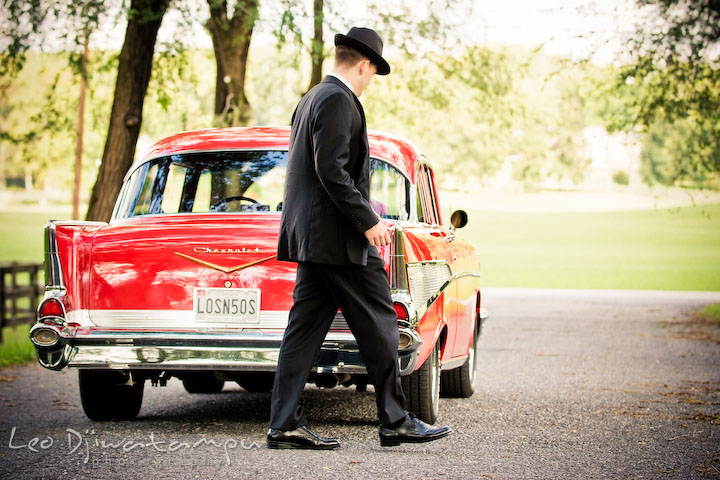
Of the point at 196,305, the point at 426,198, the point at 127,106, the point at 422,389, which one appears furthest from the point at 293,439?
the point at 127,106

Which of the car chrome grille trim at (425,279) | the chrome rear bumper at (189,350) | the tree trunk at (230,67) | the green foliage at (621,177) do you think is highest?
the green foliage at (621,177)

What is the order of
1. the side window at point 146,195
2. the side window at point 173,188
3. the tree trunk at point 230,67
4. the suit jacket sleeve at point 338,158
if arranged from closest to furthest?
the suit jacket sleeve at point 338,158 → the side window at point 146,195 → the side window at point 173,188 → the tree trunk at point 230,67

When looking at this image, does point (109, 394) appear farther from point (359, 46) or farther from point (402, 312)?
point (359, 46)

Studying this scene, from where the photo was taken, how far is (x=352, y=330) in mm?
4840

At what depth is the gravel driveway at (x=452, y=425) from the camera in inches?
188

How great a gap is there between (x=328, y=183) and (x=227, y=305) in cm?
118

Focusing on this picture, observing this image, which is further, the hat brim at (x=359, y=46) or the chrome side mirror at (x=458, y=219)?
the chrome side mirror at (x=458, y=219)

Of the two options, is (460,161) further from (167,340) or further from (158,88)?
(167,340)

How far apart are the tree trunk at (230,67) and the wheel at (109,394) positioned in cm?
927

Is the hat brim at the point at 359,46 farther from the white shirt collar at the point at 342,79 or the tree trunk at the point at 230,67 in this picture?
the tree trunk at the point at 230,67

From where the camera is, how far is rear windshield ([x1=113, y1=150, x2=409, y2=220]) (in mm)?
6387

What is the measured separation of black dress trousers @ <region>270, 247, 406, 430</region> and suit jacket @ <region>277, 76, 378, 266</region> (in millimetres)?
128

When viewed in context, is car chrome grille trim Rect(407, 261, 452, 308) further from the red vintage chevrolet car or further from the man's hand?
the man's hand
